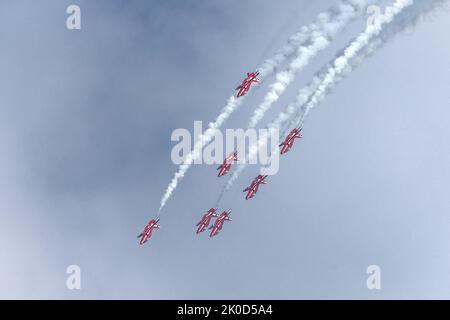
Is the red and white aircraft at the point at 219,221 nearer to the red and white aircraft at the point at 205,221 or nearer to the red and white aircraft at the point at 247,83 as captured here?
the red and white aircraft at the point at 205,221

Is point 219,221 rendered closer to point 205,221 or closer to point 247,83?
point 205,221

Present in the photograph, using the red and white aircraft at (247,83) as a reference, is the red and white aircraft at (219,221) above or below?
below

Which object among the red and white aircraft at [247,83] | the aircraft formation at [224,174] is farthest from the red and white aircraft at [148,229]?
the red and white aircraft at [247,83]

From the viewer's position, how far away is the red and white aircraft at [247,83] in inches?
2714

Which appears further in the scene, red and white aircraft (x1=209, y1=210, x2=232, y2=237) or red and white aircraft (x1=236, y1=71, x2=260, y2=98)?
red and white aircraft (x1=209, y1=210, x2=232, y2=237)

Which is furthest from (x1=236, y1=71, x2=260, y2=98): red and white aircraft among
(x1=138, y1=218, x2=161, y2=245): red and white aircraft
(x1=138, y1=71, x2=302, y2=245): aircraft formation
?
(x1=138, y1=218, x2=161, y2=245): red and white aircraft

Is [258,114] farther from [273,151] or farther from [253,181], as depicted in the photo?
[253,181]

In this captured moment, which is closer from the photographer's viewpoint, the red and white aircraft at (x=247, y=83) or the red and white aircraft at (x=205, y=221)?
the red and white aircraft at (x=247, y=83)

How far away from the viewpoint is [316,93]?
6506 centimetres

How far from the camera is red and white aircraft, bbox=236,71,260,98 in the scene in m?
68.9

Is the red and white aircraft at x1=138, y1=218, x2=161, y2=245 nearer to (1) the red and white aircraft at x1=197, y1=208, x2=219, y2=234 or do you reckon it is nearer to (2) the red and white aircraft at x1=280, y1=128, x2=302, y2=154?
(1) the red and white aircraft at x1=197, y1=208, x2=219, y2=234

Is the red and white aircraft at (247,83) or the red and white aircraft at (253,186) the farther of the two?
the red and white aircraft at (253,186)

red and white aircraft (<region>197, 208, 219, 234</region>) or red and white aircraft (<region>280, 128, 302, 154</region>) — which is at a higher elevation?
red and white aircraft (<region>280, 128, 302, 154</region>)
